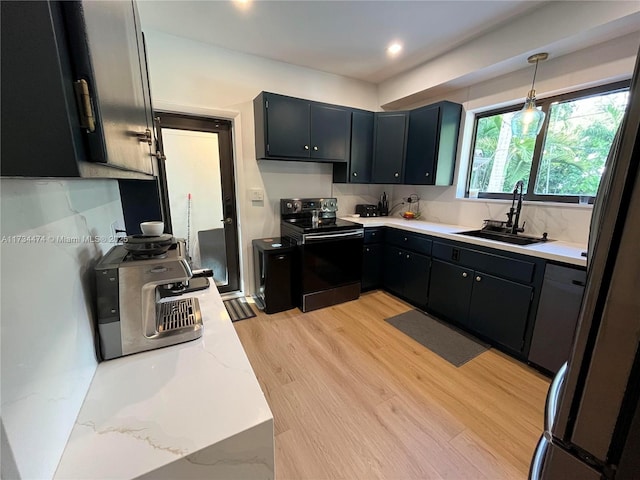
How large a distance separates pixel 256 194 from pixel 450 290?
7.43ft

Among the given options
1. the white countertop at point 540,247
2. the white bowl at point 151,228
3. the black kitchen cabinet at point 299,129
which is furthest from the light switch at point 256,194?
the white bowl at point 151,228

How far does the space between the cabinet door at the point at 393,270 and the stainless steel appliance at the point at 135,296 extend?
8.11 feet

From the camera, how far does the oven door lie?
9.01 ft

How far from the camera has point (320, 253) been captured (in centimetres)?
280

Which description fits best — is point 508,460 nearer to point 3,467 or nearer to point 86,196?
point 3,467

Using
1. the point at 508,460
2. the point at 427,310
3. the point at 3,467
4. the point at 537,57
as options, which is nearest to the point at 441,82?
the point at 537,57

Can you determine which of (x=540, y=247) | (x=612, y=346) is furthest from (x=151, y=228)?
(x=540, y=247)

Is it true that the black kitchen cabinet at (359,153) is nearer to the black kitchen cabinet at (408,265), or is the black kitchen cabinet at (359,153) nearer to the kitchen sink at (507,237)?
the black kitchen cabinet at (408,265)

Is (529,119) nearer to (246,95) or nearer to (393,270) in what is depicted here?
(393,270)

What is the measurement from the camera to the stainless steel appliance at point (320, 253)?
2758mm

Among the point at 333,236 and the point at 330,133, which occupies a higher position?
the point at 330,133

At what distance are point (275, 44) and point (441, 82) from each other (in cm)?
171

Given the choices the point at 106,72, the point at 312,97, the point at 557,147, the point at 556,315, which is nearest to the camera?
the point at 106,72

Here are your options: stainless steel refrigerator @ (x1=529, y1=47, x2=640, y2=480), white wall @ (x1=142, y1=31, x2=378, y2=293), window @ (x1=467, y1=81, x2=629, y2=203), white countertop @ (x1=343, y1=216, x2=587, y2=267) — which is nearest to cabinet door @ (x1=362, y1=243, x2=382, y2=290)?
white countertop @ (x1=343, y1=216, x2=587, y2=267)
